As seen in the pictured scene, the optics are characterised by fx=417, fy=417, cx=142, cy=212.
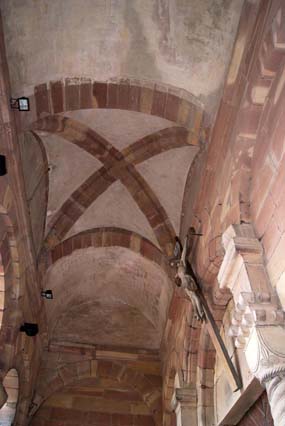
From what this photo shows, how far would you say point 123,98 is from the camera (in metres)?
4.96

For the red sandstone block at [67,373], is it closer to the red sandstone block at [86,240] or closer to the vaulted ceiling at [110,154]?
the vaulted ceiling at [110,154]

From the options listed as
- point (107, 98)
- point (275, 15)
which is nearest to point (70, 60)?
point (107, 98)

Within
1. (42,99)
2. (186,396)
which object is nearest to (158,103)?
(42,99)

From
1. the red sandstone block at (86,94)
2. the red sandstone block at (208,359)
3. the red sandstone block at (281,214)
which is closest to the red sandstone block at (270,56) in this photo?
the red sandstone block at (281,214)

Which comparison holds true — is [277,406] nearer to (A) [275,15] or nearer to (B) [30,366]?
(A) [275,15]

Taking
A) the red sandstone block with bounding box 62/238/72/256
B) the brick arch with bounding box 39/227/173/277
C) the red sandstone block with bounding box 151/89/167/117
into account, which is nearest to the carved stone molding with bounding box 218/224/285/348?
the red sandstone block with bounding box 151/89/167/117

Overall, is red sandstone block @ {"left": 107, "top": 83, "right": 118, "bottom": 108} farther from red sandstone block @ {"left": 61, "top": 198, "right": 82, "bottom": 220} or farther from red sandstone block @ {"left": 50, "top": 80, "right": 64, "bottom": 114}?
red sandstone block @ {"left": 61, "top": 198, "right": 82, "bottom": 220}

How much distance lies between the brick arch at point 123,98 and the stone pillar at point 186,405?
136 inches

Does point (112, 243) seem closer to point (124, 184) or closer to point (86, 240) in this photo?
point (86, 240)

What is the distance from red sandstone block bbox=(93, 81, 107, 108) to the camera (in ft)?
16.0

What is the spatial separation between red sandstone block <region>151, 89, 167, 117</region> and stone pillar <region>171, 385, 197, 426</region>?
366cm

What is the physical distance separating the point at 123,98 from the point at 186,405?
13.3 feet

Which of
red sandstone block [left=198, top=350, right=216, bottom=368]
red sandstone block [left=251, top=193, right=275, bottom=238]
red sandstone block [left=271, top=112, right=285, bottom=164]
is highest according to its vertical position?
red sandstone block [left=271, top=112, right=285, bottom=164]

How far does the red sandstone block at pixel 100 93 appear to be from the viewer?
4.86 meters
